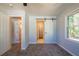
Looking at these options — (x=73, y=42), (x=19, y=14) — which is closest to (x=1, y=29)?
(x=19, y=14)

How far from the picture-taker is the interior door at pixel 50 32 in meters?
8.32

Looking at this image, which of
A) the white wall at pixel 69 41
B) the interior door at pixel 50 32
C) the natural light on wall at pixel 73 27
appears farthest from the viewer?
the interior door at pixel 50 32

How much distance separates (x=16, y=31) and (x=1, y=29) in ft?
12.5

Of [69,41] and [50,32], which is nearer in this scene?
[69,41]

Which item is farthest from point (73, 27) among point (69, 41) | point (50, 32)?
point (50, 32)

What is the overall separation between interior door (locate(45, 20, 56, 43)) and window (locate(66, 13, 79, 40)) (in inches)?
113

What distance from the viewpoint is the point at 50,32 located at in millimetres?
8367

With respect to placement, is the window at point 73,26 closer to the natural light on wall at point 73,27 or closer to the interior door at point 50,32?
the natural light on wall at point 73,27

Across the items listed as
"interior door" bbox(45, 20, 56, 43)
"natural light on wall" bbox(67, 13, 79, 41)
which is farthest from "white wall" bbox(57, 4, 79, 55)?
"interior door" bbox(45, 20, 56, 43)

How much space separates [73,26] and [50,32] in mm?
3596

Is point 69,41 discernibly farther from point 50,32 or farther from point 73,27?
point 50,32

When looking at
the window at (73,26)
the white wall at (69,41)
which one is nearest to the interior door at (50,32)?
the white wall at (69,41)

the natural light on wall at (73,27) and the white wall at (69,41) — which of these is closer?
the white wall at (69,41)

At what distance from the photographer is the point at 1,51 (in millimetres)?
4586
